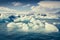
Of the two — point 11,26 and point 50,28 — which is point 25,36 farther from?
point 50,28

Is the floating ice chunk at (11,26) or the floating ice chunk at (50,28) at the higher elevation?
the floating ice chunk at (11,26)

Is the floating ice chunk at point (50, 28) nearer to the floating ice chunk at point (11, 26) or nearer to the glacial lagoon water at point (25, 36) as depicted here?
the glacial lagoon water at point (25, 36)

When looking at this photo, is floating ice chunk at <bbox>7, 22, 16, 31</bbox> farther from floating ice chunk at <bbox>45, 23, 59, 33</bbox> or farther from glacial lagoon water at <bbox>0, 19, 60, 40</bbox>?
floating ice chunk at <bbox>45, 23, 59, 33</bbox>

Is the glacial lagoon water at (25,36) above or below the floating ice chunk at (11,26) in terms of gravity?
below

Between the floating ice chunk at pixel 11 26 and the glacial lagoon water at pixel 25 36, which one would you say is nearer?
the glacial lagoon water at pixel 25 36

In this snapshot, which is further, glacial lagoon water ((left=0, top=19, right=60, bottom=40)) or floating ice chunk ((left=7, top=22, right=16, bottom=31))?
floating ice chunk ((left=7, top=22, right=16, bottom=31))

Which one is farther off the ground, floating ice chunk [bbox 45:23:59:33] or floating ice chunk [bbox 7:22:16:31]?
floating ice chunk [bbox 7:22:16:31]

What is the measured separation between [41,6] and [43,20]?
0.34 metres

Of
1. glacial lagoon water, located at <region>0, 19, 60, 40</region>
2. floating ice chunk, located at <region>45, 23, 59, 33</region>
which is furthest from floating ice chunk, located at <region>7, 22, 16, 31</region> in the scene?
floating ice chunk, located at <region>45, 23, 59, 33</region>

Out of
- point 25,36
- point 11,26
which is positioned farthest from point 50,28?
point 11,26

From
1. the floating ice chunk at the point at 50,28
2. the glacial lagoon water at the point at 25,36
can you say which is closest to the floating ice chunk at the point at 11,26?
the glacial lagoon water at the point at 25,36

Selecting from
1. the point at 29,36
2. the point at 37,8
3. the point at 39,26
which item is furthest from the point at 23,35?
the point at 37,8

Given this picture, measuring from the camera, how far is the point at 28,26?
3.64 meters

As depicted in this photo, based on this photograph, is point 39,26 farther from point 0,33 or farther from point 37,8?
point 0,33
